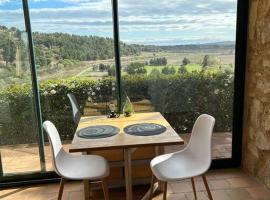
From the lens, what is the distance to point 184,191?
2918 mm

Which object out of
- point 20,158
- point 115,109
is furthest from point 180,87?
point 20,158

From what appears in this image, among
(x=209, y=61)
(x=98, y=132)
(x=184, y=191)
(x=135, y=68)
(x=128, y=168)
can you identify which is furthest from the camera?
(x=209, y=61)

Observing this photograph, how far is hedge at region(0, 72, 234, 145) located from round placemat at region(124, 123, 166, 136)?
680 millimetres

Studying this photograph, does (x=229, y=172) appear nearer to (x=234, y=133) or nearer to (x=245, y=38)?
(x=234, y=133)

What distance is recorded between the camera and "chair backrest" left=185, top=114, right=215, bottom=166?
2351mm

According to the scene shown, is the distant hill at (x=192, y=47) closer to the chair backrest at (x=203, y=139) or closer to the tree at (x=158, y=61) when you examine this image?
the tree at (x=158, y=61)

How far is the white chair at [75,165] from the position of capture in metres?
2.29

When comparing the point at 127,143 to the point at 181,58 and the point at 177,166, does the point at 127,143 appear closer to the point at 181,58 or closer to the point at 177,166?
the point at 177,166

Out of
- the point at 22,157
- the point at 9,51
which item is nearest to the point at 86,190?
the point at 22,157

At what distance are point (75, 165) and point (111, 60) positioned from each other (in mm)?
1154

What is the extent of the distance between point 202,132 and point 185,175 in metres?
0.41

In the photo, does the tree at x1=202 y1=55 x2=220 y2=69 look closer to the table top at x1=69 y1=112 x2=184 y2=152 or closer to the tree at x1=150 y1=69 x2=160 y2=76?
the tree at x1=150 y1=69 x2=160 y2=76

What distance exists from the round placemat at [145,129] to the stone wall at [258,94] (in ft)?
3.52

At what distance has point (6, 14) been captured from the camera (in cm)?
287
